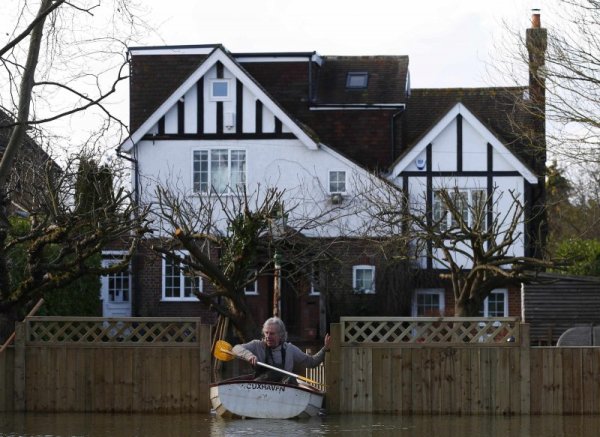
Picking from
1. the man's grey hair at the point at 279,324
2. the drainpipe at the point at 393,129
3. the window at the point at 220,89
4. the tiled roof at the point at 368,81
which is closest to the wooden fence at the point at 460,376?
the man's grey hair at the point at 279,324

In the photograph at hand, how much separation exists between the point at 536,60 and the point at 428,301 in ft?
45.6

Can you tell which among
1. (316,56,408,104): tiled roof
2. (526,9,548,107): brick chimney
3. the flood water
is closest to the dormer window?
(316,56,408,104): tiled roof

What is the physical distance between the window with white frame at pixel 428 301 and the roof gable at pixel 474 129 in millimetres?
3726

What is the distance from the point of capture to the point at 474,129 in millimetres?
35562

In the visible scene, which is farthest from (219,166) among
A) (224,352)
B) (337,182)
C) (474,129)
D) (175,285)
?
(224,352)

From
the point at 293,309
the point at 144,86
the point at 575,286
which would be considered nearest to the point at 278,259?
the point at 575,286

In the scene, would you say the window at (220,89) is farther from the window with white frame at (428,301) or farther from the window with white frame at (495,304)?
the window with white frame at (495,304)

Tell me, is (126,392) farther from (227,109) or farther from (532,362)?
(227,109)

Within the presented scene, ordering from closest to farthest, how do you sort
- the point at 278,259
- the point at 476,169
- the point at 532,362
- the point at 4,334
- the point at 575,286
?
the point at 532,362, the point at 4,334, the point at 278,259, the point at 575,286, the point at 476,169

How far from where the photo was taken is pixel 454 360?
709 inches

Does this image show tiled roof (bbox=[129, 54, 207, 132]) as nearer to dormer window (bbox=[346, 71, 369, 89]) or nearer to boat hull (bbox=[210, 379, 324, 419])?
dormer window (bbox=[346, 71, 369, 89])

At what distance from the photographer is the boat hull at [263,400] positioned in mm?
17562

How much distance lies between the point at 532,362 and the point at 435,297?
1881 cm

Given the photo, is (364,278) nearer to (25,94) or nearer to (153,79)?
(153,79)
